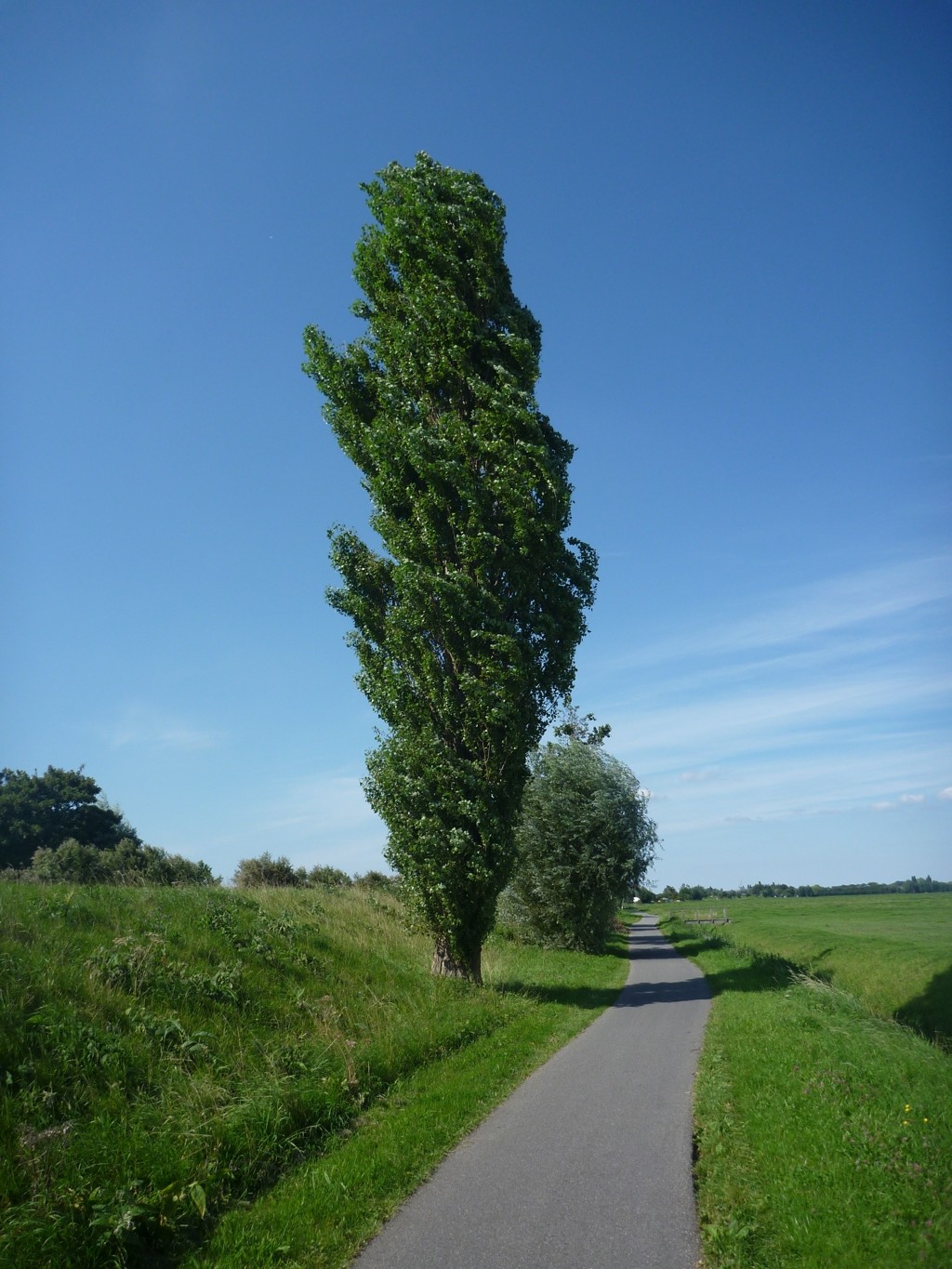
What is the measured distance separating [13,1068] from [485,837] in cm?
1017

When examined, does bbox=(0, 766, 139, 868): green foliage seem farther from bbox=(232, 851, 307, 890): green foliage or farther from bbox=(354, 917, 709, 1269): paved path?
bbox=(354, 917, 709, 1269): paved path

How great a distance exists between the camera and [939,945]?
93.4 ft

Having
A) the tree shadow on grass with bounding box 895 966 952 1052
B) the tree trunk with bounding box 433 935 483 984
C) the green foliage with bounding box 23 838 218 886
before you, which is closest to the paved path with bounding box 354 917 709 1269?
the tree trunk with bounding box 433 935 483 984

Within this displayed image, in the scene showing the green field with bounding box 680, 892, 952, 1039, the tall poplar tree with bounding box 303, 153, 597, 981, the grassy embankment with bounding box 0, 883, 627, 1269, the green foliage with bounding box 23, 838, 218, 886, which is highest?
the tall poplar tree with bounding box 303, 153, 597, 981

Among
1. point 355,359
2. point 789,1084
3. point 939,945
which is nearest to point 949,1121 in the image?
point 789,1084

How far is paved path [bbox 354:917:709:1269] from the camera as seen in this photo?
514cm

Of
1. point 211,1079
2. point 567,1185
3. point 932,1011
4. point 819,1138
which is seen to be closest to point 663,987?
point 932,1011

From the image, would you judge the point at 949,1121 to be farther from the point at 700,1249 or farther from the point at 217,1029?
the point at 217,1029

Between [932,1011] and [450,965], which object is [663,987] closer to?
[450,965]

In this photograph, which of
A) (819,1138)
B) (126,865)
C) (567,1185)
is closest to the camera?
(567,1185)

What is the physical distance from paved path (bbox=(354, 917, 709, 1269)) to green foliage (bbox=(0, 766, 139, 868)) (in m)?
33.3

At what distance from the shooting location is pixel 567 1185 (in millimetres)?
6266

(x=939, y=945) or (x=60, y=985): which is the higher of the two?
(x=60, y=985)

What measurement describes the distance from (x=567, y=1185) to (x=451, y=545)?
1317cm
